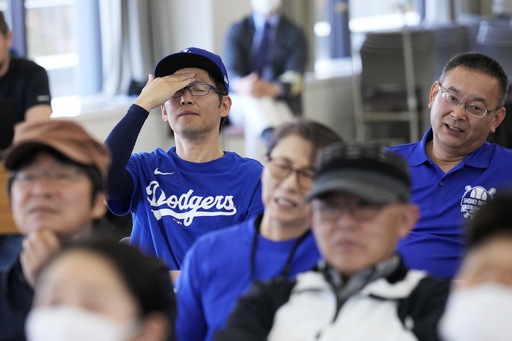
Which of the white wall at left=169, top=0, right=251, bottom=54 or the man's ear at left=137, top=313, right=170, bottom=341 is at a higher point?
the white wall at left=169, top=0, right=251, bottom=54

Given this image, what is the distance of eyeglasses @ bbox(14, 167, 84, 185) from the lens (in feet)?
5.02

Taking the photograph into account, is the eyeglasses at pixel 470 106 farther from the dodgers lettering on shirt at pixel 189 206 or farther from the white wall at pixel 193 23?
the white wall at pixel 193 23

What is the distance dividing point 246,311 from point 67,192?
0.43 metres

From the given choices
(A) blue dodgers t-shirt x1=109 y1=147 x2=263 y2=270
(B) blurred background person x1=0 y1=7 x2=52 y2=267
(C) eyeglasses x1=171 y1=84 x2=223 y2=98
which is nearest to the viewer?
(A) blue dodgers t-shirt x1=109 y1=147 x2=263 y2=270

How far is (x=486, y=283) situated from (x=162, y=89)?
1456 mm

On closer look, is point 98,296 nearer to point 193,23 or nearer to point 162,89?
A: point 162,89

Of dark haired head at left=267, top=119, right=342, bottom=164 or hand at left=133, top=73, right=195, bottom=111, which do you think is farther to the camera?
hand at left=133, top=73, right=195, bottom=111

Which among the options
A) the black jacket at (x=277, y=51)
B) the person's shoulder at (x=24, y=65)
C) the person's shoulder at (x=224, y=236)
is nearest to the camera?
the person's shoulder at (x=224, y=236)

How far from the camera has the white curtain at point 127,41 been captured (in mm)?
5652

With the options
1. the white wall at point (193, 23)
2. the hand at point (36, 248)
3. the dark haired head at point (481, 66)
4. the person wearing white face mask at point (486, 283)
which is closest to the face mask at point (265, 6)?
the white wall at point (193, 23)

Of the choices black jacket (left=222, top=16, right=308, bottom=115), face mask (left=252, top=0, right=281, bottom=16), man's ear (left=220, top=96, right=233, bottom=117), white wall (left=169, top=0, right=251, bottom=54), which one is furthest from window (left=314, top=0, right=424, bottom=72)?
man's ear (left=220, top=96, right=233, bottom=117)

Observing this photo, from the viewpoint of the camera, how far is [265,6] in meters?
6.06

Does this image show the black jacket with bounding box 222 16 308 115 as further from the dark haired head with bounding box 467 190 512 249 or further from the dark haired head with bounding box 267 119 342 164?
the dark haired head with bounding box 467 190 512 249

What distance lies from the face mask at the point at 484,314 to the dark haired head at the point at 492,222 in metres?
0.08
